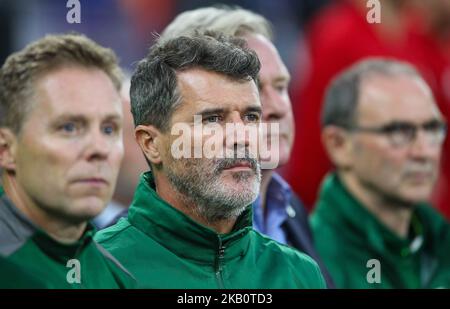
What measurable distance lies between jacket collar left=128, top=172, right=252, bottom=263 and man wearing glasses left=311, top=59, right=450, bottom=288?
2.22 feet

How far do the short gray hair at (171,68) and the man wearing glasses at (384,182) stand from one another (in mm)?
787

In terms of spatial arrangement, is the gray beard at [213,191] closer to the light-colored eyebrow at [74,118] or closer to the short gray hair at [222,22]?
the light-colored eyebrow at [74,118]

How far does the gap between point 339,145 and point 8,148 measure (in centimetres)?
115

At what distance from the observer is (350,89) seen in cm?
247

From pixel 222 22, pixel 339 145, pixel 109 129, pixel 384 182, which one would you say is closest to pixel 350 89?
pixel 339 145

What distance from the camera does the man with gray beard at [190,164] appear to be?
1601 mm

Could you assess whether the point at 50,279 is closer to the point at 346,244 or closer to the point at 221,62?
the point at 221,62

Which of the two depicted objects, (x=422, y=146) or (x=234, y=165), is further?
(x=422, y=146)

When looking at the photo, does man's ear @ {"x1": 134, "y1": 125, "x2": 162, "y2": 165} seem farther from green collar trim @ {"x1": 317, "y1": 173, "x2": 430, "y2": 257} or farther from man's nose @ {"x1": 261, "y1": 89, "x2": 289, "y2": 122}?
green collar trim @ {"x1": 317, "y1": 173, "x2": 430, "y2": 257}

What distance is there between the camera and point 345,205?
2.37m

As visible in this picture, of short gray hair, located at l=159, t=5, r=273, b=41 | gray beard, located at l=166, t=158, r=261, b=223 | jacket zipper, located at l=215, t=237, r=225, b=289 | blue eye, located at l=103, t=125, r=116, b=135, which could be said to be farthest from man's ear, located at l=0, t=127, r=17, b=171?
short gray hair, located at l=159, t=5, r=273, b=41

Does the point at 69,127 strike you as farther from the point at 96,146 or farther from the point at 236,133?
the point at 236,133

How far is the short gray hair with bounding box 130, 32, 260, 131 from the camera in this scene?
161 centimetres
